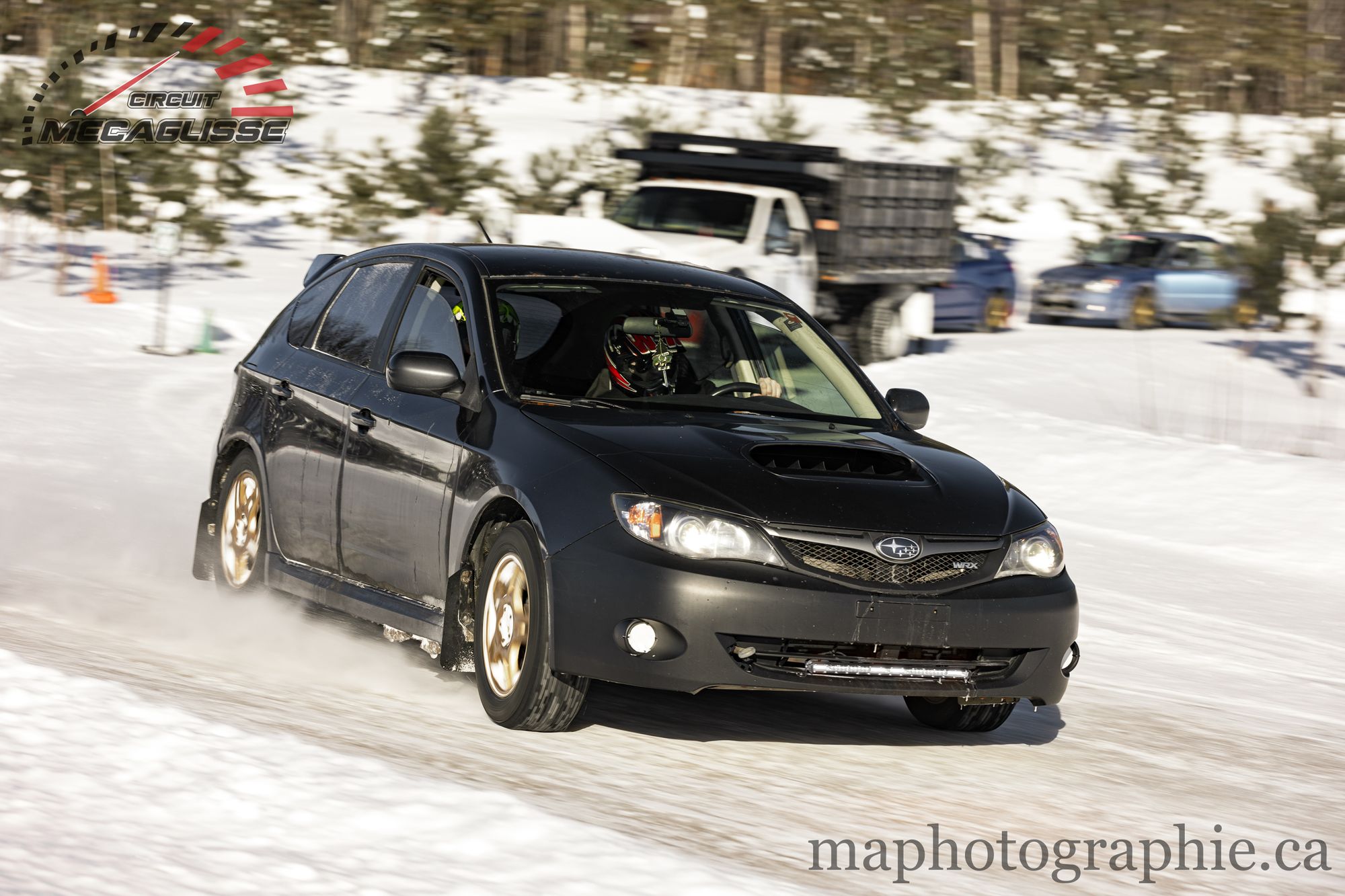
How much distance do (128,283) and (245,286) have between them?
165cm

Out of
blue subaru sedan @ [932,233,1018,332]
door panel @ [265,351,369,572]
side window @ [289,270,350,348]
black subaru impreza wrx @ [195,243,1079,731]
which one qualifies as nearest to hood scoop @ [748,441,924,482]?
black subaru impreza wrx @ [195,243,1079,731]

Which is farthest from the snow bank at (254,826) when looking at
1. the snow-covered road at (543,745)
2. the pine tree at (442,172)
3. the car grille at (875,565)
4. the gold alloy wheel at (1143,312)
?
the gold alloy wheel at (1143,312)

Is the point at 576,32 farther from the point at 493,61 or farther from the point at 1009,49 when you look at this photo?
the point at 1009,49

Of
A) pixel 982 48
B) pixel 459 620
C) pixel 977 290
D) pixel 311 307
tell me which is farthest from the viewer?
pixel 982 48

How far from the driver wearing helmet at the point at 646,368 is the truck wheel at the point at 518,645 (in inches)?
34.3

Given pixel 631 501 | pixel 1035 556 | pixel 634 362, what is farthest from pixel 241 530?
pixel 1035 556

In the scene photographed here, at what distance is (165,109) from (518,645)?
28767mm

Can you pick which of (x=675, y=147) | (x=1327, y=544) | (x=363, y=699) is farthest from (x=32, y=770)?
(x=675, y=147)

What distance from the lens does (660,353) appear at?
7.11 m

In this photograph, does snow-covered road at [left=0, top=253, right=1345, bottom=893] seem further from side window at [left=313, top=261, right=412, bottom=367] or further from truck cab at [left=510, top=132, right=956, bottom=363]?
truck cab at [left=510, top=132, right=956, bottom=363]

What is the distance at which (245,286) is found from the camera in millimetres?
25719

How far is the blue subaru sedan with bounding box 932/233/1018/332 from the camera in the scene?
29.0 meters

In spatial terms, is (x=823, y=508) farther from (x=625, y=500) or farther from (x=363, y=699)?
(x=363, y=699)

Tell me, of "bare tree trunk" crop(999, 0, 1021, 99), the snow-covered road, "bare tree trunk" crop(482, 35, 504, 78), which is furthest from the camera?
"bare tree trunk" crop(999, 0, 1021, 99)
